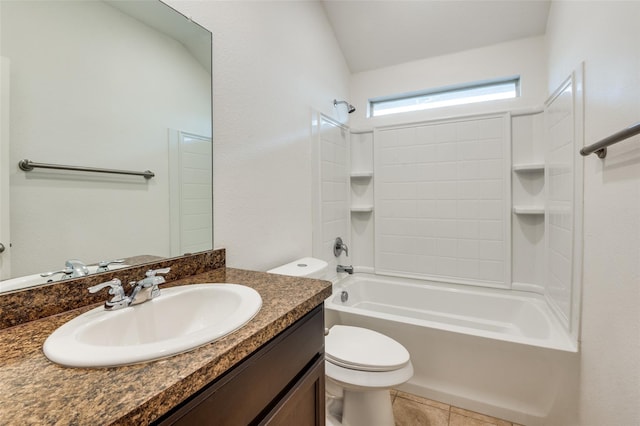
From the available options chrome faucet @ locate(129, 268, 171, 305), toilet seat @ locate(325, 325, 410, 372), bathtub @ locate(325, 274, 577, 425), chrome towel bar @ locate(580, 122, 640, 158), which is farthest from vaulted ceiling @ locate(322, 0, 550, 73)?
chrome faucet @ locate(129, 268, 171, 305)

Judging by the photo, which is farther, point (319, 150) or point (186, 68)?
point (319, 150)

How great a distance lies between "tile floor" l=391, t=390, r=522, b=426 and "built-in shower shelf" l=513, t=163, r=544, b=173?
1.68 meters

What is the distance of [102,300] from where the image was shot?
2.83 feet

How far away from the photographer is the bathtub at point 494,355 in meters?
1.53

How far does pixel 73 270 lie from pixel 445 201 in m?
2.46

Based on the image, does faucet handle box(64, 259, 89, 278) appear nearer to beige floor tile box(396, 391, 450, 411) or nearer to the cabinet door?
the cabinet door

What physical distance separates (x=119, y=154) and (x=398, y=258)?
2301 mm

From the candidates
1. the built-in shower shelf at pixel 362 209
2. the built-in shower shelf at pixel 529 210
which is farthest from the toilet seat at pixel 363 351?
the built-in shower shelf at pixel 529 210

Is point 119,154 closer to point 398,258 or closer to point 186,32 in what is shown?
point 186,32

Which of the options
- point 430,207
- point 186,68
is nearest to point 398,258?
point 430,207

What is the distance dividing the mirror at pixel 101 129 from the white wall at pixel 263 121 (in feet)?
0.43

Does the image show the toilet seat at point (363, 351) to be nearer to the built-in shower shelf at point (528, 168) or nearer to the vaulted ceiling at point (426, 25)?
the built-in shower shelf at point (528, 168)

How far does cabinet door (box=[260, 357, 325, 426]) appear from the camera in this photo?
0.73 metres

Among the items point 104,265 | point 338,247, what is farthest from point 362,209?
point 104,265
